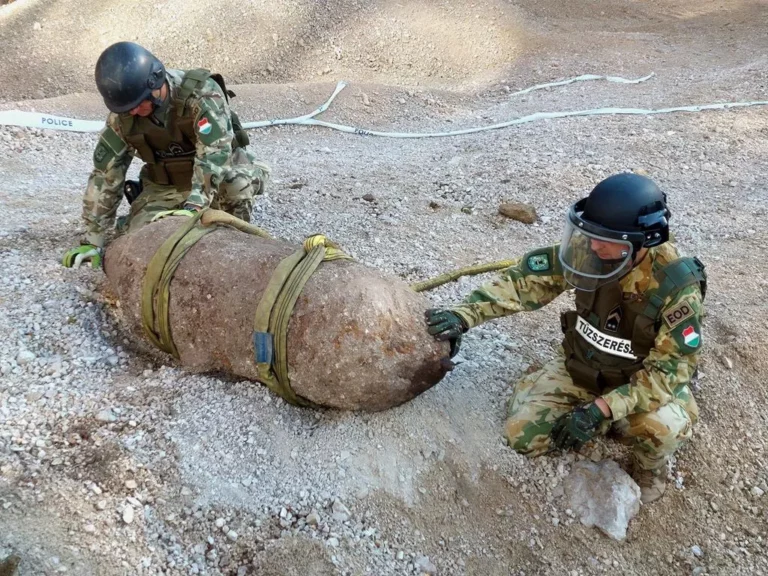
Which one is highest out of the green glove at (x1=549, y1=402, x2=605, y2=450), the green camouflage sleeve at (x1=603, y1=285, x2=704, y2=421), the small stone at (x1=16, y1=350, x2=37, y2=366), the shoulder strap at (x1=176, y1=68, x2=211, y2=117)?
the shoulder strap at (x1=176, y1=68, x2=211, y2=117)

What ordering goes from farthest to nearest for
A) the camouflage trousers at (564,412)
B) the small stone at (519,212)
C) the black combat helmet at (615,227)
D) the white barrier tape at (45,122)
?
the white barrier tape at (45,122)
the small stone at (519,212)
the camouflage trousers at (564,412)
the black combat helmet at (615,227)

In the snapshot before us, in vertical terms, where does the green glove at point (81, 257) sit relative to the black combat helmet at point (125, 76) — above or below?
below

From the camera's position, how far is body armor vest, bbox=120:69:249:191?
13.2ft

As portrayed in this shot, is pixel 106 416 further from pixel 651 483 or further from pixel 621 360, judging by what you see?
pixel 651 483

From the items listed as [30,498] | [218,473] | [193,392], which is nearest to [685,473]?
[218,473]

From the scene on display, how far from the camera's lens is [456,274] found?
403cm

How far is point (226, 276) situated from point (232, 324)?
0.22 m

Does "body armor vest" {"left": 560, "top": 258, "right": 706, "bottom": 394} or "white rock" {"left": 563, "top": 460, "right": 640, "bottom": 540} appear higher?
"body armor vest" {"left": 560, "top": 258, "right": 706, "bottom": 394}

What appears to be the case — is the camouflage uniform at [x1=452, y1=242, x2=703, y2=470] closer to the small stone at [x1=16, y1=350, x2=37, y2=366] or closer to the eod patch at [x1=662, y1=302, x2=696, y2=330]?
the eod patch at [x1=662, y1=302, x2=696, y2=330]

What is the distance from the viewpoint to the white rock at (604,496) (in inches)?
111

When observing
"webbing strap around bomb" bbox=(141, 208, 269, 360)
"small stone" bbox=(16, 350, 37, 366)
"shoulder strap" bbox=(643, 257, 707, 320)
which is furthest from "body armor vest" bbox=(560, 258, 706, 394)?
"small stone" bbox=(16, 350, 37, 366)

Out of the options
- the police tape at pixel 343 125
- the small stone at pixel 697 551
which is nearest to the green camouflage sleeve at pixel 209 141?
the small stone at pixel 697 551

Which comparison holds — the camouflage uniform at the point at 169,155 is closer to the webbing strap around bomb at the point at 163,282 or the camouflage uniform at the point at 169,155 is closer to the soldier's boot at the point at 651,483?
the webbing strap around bomb at the point at 163,282

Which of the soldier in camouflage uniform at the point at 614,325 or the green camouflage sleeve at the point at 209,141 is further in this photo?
the green camouflage sleeve at the point at 209,141
